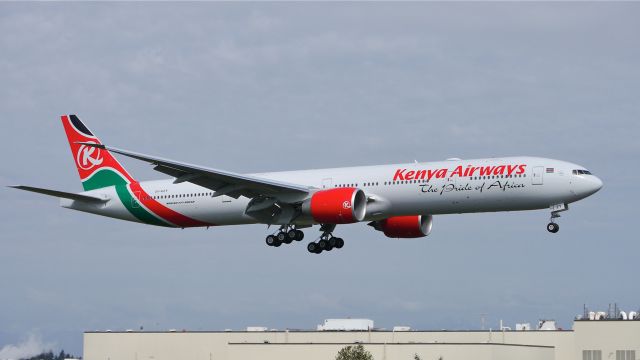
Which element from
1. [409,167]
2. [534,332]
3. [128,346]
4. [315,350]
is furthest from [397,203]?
[128,346]

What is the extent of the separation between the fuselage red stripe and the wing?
206 inches

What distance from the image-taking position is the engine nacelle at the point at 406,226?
72.8 m

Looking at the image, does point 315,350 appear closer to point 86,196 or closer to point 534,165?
point 86,196

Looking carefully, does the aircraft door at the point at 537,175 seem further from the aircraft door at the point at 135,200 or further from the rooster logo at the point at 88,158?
→ the rooster logo at the point at 88,158

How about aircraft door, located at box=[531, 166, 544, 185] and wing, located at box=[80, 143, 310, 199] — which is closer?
aircraft door, located at box=[531, 166, 544, 185]

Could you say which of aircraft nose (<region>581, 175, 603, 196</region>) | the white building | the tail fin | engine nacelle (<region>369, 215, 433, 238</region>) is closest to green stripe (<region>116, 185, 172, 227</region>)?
the tail fin

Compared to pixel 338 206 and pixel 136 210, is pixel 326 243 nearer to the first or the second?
pixel 338 206

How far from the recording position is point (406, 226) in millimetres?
72875

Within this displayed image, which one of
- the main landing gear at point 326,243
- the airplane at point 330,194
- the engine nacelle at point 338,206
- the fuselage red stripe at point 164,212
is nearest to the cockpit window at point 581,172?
the airplane at point 330,194

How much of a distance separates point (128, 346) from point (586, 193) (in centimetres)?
5046

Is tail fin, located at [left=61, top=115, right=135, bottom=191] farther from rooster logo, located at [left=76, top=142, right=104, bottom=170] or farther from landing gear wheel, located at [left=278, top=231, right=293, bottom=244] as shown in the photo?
landing gear wheel, located at [left=278, top=231, right=293, bottom=244]

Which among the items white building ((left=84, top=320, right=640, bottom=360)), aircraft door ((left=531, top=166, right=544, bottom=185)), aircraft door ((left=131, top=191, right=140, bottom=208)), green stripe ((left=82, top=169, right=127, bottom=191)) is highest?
green stripe ((left=82, top=169, right=127, bottom=191))

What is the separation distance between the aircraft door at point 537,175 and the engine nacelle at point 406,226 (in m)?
11.6

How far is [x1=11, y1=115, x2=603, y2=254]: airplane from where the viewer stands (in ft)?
205
